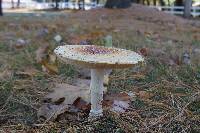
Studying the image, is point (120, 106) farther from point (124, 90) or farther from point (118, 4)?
point (118, 4)

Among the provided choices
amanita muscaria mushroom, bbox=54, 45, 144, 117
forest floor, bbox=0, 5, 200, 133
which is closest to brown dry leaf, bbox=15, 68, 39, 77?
forest floor, bbox=0, 5, 200, 133

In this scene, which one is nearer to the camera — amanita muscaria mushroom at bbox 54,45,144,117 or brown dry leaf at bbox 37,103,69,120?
amanita muscaria mushroom at bbox 54,45,144,117

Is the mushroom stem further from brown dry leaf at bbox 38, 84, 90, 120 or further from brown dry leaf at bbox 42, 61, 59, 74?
brown dry leaf at bbox 42, 61, 59, 74

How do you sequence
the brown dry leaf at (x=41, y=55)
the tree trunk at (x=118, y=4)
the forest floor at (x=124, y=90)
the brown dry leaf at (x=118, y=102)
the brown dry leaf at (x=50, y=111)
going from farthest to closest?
the tree trunk at (x=118, y=4), the brown dry leaf at (x=41, y=55), the brown dry leaf at (x=118, y=102), the brown dry leaf at (x=50, y=111), the forest floor at (x=124, y=90)

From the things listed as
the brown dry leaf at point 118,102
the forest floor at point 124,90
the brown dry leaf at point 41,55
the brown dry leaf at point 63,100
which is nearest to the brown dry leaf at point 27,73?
the forest floor at point 124,90

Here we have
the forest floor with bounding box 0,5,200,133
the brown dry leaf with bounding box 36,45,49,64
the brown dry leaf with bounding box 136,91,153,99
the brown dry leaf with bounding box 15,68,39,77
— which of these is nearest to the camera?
the forest floor with bounding box 0,5,200,133

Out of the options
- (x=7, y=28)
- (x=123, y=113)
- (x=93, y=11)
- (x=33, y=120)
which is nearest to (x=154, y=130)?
(x=123, y=113)

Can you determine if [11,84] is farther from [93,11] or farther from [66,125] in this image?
[93,11]

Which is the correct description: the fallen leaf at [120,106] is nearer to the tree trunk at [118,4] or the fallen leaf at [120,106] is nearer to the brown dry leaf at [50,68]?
the brown dry leaf at [50,68]
